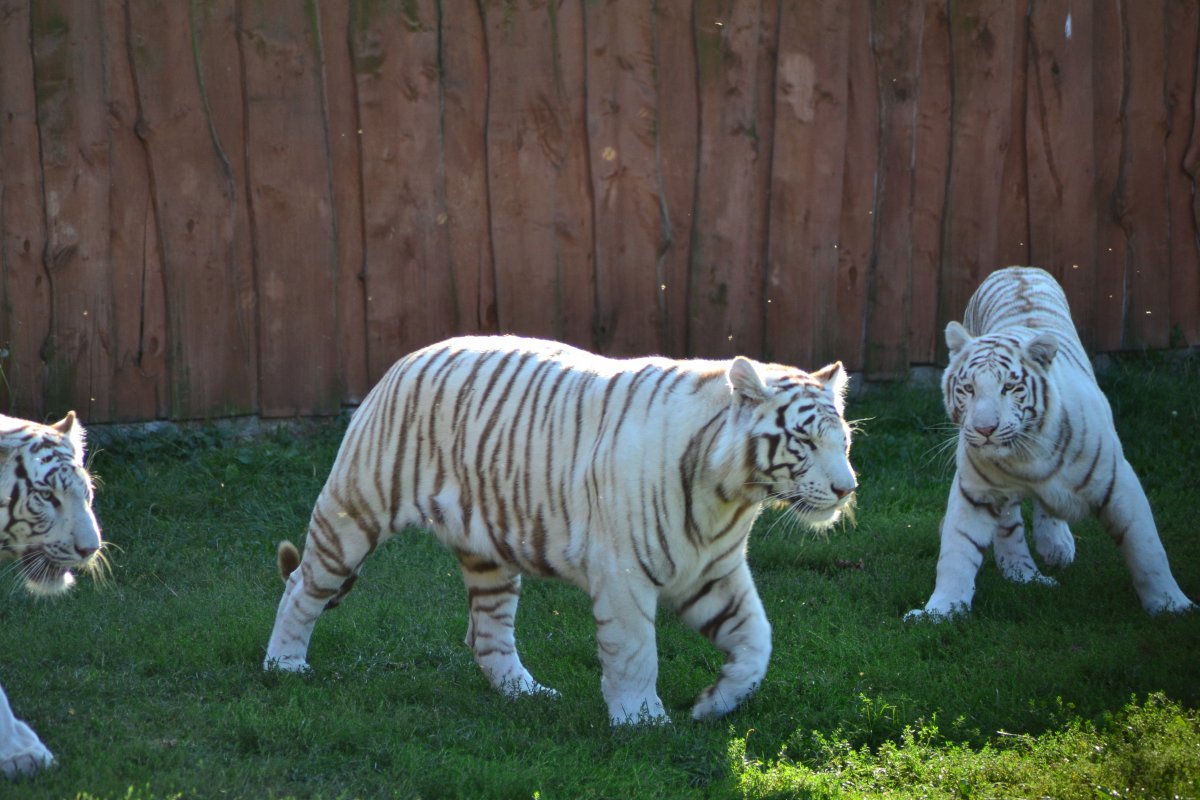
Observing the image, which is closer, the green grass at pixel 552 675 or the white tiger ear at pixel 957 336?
the green grass at pixel 552 675

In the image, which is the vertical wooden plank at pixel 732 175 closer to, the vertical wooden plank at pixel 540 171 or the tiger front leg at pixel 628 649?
the vertical wooden plank at pixel 540 171

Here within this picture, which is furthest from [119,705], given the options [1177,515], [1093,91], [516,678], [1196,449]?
[1093,91]

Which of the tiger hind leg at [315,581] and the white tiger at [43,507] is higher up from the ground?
the white tiger at [43,507]

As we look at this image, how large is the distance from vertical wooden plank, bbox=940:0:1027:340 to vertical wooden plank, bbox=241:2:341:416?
3.67 metres

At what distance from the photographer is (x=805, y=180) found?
8.15m

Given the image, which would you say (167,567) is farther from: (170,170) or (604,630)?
(604,630)

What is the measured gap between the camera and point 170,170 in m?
7.25

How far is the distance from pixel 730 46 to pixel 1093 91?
2341 millimetres

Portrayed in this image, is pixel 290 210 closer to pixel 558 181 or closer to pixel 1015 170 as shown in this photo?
pixel 558 181

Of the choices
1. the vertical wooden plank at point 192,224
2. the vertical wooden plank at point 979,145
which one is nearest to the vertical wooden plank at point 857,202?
the vertical wooden plank at point 979,145

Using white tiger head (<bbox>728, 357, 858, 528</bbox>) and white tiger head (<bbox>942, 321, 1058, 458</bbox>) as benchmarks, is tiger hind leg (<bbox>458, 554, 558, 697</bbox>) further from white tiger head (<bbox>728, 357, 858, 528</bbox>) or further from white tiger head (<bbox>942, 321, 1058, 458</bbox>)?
white tiger head (<bbox>942, 321, 1058, 458</bbox>)

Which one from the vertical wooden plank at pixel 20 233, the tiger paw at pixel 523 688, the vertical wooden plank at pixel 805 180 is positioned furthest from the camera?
the vertical wooden plank at pixel 805 180

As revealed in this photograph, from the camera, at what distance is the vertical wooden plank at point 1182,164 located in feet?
28.5

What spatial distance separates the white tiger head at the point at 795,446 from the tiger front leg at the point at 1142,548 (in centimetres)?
173
